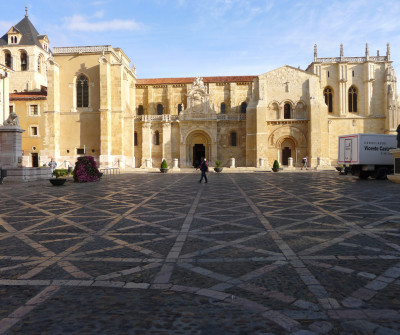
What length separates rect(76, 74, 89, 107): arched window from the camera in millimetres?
36906

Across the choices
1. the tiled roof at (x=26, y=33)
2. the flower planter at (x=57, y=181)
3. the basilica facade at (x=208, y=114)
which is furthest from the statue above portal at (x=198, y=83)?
the tiled roof at (x=26, y=33)

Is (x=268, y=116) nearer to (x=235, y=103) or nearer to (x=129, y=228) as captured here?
(x=235, y=103)

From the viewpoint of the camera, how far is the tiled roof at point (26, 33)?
49.5m

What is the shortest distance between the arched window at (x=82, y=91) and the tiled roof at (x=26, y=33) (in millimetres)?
20092

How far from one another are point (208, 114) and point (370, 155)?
74.9 ft

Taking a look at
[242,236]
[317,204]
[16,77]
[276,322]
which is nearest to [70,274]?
[276,322]

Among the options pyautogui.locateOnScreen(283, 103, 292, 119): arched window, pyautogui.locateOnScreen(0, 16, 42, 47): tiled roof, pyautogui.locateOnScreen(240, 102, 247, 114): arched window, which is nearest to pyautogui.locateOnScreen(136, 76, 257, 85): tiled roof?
pyautogui.locateOnScreen(240, 102, 247, 114): arched window

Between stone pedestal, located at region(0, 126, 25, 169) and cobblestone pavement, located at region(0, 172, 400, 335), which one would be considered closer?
cobblestone pavement, located at region(0, 172, 400, 335)

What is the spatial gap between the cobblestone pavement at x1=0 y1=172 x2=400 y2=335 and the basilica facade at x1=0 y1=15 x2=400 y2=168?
96.6 ft

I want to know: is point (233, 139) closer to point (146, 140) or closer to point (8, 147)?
point (146, 140)

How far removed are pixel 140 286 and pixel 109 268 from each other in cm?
78

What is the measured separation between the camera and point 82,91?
36906 mm

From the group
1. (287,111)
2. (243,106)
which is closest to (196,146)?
(243,106)

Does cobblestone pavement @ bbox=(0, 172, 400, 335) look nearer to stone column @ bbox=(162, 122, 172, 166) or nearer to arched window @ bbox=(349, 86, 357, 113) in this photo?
stone column @ bbox=(162, 122, 172, 166)
